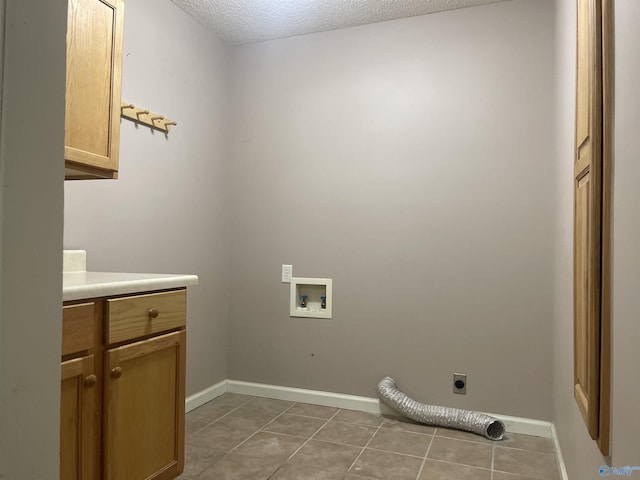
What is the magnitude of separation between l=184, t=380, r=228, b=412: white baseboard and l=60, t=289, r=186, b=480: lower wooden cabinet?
102cm

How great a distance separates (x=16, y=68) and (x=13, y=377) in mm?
361

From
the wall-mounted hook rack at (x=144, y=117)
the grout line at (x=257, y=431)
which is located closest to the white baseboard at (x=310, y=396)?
the grout line at (x=257, y=431)

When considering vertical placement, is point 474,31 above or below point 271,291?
above

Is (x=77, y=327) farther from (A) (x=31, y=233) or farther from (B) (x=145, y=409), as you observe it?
(A) (x=31, y=233)

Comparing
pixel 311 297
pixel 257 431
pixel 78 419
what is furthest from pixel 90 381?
pixel 311 297

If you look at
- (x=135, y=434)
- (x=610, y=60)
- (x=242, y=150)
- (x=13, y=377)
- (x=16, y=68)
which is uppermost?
(x=242, y=150)

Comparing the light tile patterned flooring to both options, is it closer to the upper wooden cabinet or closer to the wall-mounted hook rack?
the upper wooden cabinet

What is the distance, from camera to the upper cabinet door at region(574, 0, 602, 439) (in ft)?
3.85

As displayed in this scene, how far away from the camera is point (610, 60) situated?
3.56 feet

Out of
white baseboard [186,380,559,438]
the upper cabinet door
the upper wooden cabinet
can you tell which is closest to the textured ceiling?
the upper wooden cabinet

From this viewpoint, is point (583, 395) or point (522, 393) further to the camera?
point (522, 393)

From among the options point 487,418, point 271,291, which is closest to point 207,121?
point 271,291

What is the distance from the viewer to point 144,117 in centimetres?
253

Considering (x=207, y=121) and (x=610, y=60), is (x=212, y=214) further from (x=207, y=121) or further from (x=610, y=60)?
(x=610, y=60)
